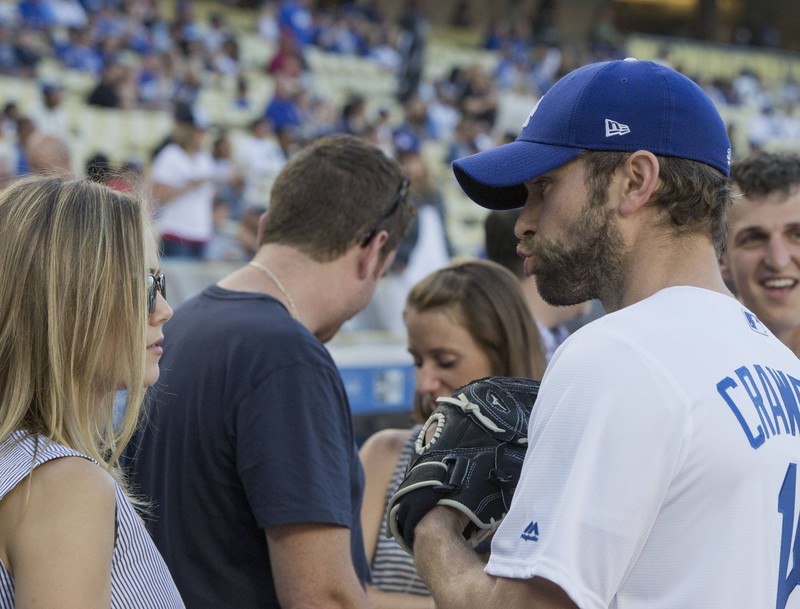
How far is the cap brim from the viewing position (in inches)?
67.0

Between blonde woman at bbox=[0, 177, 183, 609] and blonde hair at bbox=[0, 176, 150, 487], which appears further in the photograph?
blonde hair at bbox=[0, 176, 150, 487]

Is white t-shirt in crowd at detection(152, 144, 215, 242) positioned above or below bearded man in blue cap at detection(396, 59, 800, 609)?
below

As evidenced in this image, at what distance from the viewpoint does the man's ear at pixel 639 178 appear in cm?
165

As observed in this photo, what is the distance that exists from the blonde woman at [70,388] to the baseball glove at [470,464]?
443mm

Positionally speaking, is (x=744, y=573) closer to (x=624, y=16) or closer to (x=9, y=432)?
(x=9, y=432)

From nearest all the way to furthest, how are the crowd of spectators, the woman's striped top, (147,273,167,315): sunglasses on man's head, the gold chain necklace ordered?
1. (147,273,167,315): sunglasses on man's head
2. the gold chain necklace
3. the woman's striped top
4. the crowd of spectators

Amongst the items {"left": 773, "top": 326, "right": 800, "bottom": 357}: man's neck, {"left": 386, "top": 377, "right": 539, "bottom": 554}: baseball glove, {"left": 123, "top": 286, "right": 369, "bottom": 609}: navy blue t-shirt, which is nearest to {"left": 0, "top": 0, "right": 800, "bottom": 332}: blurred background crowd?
{"left": 123, "top": 286, "right": 369, "bottom": 609}: navy blue t-shirt

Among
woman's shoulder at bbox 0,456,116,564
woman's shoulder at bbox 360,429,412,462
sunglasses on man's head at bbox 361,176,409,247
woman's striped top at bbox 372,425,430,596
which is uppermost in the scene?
sunglasses on man's head at bbox 361,176,409,247

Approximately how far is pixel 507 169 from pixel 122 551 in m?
0.87

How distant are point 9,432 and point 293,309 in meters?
1.00

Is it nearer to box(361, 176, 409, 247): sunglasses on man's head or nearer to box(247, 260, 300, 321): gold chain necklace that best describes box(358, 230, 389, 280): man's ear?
box(361, 176, 409, 247): sunglasses on man's head

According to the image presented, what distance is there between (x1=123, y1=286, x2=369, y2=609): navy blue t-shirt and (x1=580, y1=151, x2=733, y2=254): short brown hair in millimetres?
841

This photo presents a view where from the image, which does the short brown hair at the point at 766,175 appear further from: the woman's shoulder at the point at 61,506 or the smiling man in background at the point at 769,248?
the woman's shoulder at the point at 61,506

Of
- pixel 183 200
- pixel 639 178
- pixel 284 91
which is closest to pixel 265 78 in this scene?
pixel 284 91
